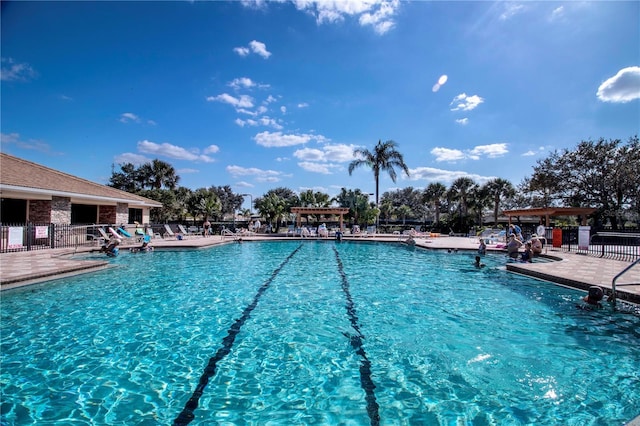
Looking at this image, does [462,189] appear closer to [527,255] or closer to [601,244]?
[601,244]

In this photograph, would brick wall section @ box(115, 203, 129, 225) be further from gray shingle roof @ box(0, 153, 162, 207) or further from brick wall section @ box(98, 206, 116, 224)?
gray shingle roof @ box(0, 153, 162, 207)

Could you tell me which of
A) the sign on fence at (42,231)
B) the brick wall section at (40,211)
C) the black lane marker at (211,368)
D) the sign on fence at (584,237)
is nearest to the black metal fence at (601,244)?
the sign on fence at (584,237)

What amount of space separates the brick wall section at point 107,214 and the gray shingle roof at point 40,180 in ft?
4.16

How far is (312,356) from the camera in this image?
13.5 feet

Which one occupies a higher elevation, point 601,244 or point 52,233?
point 52,233

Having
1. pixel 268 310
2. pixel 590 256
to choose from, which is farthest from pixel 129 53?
pixel 590 256

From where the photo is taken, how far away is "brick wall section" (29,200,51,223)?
609 inches

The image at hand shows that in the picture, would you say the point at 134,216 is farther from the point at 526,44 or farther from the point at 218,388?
the point at 526,44

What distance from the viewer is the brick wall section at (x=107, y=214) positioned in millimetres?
21656

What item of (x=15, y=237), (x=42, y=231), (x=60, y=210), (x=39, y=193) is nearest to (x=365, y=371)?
(x=15, y=237)

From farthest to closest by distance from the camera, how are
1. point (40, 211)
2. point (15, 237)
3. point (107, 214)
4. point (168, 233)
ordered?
1. point (107, 214)
2. point (168, 233)
3. point (40, 211)
4. point (15, 237)

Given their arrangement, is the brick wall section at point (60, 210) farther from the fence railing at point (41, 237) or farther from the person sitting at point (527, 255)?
the person sitting at point (527, 255)

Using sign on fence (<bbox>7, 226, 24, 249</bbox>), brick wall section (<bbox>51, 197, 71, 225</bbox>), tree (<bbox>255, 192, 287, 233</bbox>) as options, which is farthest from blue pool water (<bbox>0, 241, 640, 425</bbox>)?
tree (<bbox>255, 192, 287, 233</bbox>)

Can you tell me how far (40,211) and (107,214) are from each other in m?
6.22
